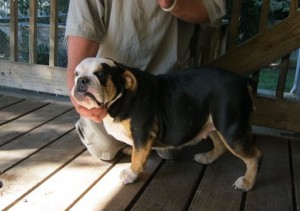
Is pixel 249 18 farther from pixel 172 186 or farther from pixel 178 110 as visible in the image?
pixel 172 186

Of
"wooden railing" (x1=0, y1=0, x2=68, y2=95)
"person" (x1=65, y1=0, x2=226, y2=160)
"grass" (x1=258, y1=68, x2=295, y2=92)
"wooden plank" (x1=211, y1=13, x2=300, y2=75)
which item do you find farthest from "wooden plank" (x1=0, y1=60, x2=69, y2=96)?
"grass" (x1=258, y1=68, x2=295, y2=92)

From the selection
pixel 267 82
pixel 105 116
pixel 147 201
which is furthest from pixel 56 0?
pixel 267 82

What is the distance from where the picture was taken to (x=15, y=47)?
150 inches

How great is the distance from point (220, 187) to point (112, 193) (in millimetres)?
587

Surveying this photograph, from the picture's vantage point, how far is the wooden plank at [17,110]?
10.6 feet

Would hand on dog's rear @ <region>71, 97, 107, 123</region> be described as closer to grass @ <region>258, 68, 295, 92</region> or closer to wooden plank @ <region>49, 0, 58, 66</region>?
wooden plank @ <region>49, 0, 58, 66</region>

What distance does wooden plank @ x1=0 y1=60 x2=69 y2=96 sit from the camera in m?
3.73

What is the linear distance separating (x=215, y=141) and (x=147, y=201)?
0.70 metres

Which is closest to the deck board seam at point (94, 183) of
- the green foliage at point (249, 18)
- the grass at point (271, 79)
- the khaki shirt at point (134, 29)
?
the khaki shirt at point (134, 29)

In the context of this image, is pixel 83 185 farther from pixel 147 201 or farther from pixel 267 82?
pixel 267 82

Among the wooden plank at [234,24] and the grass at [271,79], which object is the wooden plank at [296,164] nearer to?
the wooden plank at [234,24]

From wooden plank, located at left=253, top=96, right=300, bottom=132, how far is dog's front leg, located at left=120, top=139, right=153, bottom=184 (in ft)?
4.02

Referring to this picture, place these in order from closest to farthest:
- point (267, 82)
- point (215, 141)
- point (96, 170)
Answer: point (96, 170) → point (215, 141) → point (267, 82)

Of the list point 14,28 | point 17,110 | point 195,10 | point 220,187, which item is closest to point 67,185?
point 220,187
